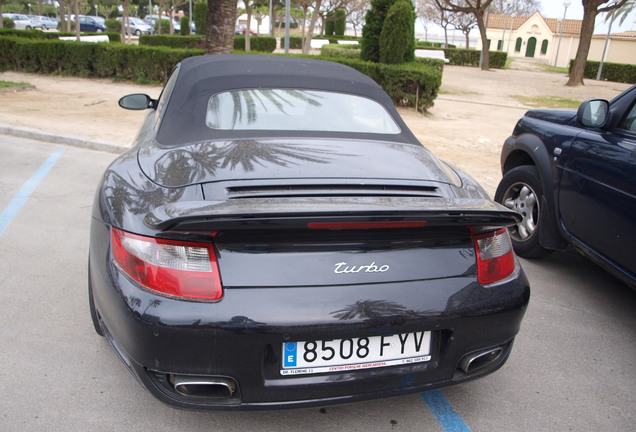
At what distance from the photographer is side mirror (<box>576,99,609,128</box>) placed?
381 cm

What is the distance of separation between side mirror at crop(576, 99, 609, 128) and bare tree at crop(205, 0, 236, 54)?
9424 millimetres

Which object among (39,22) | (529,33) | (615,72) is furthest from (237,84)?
(529,33)

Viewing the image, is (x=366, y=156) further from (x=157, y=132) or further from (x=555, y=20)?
(x=555, y=20)

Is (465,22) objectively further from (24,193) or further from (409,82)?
(24,193)

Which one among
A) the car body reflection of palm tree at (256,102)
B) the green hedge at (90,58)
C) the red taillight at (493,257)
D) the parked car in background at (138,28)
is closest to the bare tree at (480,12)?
the green hedge at (90,58)

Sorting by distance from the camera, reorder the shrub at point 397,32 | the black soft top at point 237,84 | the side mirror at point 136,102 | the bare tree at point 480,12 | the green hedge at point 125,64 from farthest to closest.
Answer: the bare tree at point 480,12 → the shrub at point 397,32 → the green hedge at point 125,64 → the side mirror at point 136,102 → the black soft top at point 237,84

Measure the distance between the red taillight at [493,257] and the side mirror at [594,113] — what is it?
184 cm

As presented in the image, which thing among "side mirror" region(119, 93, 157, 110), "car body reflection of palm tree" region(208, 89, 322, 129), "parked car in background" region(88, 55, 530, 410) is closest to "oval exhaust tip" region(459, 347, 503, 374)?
"parked car in background" region(88, 55, 530, 410)

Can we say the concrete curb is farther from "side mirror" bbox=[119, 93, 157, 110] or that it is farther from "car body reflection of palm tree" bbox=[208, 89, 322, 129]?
"car body reflection of palm tree" bbox=[208, 89, 322, 129]

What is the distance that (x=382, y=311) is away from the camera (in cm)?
212

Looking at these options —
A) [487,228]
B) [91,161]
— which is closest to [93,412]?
[487,228]

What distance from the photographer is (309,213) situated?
202cm

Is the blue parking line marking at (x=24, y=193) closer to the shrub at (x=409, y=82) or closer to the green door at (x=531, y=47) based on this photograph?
the shrub at (x=409, y=82)

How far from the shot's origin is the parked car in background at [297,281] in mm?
2039
